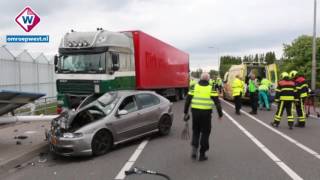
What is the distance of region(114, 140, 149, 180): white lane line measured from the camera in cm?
676

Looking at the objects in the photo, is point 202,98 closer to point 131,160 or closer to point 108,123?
point 131,160

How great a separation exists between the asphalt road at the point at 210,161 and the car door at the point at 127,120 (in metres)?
0.36

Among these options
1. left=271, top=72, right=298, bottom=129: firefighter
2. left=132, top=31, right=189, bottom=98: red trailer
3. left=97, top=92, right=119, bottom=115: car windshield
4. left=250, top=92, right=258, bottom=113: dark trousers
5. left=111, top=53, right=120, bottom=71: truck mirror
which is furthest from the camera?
left=250, top=92, right=258, bottom=113: dark trousers

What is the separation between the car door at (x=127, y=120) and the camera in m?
9.18

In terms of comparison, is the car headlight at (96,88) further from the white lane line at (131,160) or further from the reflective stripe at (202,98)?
the reflective stripe at (202,98)

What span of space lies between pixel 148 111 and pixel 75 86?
4.83m

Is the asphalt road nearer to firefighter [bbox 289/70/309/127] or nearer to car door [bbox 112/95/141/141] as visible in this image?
car door [bbox 112/95/141/141]

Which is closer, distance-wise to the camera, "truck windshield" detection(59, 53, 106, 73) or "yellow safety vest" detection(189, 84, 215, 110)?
"yellow safety vest" detection(189, 84, 215, 110)

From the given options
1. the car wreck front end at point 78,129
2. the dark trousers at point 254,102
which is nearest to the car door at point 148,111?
the car wreck front end at point 78,129

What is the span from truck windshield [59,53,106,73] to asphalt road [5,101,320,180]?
Result: 4.21 meters

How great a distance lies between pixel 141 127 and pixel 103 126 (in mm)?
1563

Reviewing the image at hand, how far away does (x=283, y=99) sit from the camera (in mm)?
12266

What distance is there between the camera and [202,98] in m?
7.82

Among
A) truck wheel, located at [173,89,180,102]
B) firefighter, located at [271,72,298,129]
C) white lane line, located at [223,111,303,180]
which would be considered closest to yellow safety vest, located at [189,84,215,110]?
white lane line, located at [223,111,303,180]
